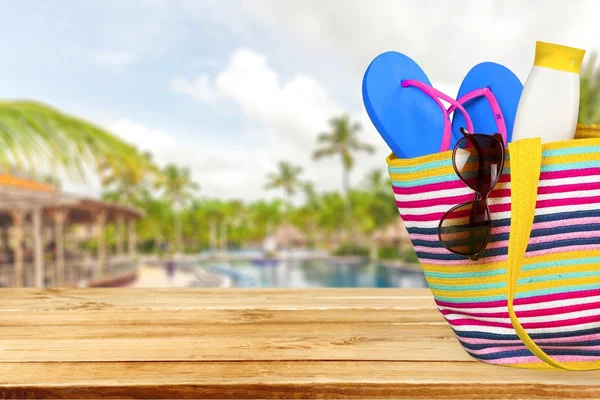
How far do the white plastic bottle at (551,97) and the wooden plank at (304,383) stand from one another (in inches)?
9.3

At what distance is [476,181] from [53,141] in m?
2.31

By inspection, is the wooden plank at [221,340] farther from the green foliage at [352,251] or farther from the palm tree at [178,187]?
the palm tree at [178,187]

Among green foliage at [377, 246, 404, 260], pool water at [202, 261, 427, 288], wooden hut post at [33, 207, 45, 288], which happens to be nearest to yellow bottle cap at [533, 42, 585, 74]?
wooden hut post at [33, 207, 45, 288]

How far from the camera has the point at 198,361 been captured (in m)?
0.50

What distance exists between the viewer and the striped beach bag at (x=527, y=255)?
447 mm

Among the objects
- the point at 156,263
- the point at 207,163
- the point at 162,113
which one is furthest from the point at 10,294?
the point at 207,163

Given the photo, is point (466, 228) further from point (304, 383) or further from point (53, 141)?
point (53, 141)

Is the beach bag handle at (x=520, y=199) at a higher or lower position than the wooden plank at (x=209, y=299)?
higher

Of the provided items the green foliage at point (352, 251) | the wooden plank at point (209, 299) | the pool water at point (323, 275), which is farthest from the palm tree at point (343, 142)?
the wooden plank at point (209, 299)

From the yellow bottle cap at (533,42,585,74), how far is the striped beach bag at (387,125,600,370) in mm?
76

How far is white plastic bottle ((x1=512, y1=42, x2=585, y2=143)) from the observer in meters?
0.49

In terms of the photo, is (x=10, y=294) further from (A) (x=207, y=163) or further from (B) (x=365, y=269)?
(A) (x=207, y=163)

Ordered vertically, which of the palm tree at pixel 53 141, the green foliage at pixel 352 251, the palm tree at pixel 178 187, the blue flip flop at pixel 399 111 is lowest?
the green foliage at pixel 352 251

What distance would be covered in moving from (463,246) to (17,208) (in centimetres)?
865
